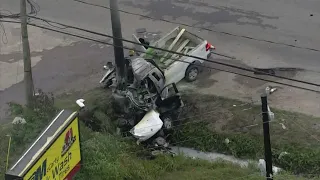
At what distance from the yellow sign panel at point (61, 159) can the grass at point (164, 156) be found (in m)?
1.11

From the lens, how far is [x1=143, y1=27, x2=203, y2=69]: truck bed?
19219mm

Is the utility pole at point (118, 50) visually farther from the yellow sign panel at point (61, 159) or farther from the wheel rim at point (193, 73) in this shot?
the yellow sign panel at point (61, 159)

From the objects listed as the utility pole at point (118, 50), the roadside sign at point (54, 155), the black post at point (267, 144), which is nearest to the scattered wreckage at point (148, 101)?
the utility pole at point (118, 50)

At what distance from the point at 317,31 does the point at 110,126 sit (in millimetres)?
8095

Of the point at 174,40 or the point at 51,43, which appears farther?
the point at 51,43

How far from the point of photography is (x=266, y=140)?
42.0ft

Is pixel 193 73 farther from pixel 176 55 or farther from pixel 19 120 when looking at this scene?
pixel 19 120

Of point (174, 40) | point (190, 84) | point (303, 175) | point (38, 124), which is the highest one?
point (174, 40)

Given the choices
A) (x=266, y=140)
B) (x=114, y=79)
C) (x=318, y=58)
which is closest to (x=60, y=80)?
(x=114, y=79)

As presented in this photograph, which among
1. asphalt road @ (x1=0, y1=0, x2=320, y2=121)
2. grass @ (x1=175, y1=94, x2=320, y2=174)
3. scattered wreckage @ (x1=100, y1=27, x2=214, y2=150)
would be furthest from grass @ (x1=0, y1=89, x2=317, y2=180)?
asphalt road @ (x1=0, y1=0, x2=320, y2=121)

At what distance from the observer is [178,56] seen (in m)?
19.2

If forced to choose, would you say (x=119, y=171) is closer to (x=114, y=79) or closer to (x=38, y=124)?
(x=38, y=124)

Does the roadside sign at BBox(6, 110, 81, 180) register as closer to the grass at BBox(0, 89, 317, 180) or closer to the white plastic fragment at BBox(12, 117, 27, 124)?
the grass at BBox(0, 89, 317, 180)

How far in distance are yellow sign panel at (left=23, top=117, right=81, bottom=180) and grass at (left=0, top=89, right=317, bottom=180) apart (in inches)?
43.7
